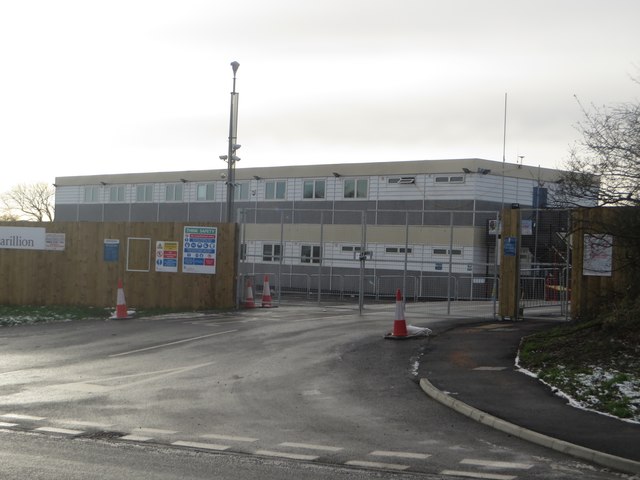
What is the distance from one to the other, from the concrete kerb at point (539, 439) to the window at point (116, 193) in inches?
1730

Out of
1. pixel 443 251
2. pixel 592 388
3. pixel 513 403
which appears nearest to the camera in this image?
pixel 513 403

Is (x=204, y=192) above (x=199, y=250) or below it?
above

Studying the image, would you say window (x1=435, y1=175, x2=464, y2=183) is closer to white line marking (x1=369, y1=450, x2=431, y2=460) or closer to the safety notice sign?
the safety notice sign

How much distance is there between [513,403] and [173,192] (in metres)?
41.7

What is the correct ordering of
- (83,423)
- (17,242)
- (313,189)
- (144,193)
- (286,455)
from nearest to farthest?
1. (286,455)
2. (83,423)
3. (17,242)
4. (313,189)
5. (144,193)

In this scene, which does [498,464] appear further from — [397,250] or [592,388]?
[397,250]

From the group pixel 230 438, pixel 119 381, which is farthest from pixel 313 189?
pixel 230 438

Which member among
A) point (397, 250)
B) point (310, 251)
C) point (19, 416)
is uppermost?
point (397, 250)

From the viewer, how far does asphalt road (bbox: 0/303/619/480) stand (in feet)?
26.3

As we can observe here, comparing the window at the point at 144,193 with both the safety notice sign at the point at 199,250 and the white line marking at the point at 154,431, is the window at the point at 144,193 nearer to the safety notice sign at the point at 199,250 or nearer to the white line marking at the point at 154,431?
the safety notice sign at the point at 199,250

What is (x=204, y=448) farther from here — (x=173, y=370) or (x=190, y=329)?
(x=190, y=329)

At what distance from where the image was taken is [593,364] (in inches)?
495

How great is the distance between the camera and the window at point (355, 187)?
43.3m

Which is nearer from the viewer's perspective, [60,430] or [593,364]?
[60,430]
